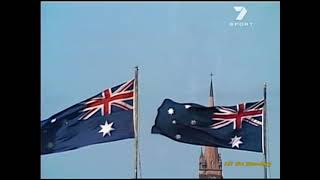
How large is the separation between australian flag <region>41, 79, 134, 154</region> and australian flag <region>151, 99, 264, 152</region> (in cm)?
27

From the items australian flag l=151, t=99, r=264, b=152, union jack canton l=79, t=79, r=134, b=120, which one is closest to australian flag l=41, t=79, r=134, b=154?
union jack canton l=79, t=79, r=134, b=120

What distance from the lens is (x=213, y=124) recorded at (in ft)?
15.3

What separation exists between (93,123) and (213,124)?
0.96 metres

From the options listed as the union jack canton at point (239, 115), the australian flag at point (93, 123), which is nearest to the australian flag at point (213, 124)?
the union jack canton at point (239, 115)

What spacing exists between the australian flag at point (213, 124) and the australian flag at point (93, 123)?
266mm

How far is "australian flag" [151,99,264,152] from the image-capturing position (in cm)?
460

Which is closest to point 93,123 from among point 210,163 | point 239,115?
point 210,163

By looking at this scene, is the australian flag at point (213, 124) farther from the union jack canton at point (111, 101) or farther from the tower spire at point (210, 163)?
the union jack canton at point (111, 101)

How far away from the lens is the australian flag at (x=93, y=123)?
14.6ft

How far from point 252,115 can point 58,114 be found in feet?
5.13

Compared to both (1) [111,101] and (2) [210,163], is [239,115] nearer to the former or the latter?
(2) [210,163]
